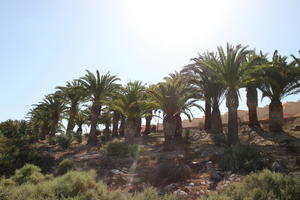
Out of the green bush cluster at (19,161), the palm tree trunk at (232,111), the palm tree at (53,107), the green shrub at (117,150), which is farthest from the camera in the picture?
the palm tree at (53,107)

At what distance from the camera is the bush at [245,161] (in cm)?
782

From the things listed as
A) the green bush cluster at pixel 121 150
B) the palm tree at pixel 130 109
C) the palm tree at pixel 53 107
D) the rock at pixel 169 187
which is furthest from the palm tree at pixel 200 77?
the palm tree at pixel 53 107

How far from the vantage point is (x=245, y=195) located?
500 cm

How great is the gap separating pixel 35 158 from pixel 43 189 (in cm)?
746

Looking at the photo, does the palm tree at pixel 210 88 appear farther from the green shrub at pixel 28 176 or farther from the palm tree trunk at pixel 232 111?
the green shrub at pixel 28 176

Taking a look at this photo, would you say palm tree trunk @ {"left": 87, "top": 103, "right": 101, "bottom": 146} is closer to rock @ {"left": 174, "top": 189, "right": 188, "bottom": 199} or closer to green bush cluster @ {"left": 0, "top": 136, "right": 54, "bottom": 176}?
green bush cluster @ {"left": 0, "top": 136, "right": 54, "bottom": 176}

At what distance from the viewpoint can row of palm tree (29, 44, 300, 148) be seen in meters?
13.9

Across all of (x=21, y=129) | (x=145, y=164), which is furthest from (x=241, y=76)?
(x=21, y=129)

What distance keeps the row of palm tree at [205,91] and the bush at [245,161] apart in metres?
4.70

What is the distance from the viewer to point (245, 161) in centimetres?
824

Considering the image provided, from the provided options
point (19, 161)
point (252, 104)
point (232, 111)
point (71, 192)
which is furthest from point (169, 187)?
point (252, 104)

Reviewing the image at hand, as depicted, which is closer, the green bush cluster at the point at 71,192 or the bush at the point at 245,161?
the green bush cluster at the point at 71,192

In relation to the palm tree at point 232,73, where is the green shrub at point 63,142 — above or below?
below

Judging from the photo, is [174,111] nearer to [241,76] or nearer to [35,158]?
[241,76]
